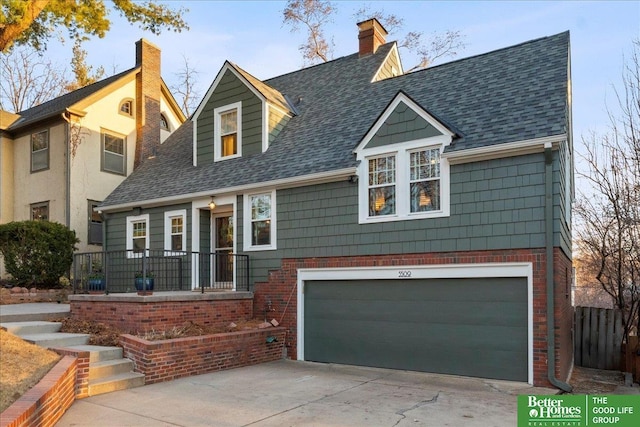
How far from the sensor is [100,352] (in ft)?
25.8

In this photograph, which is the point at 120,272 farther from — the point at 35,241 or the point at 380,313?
the point at 380,313

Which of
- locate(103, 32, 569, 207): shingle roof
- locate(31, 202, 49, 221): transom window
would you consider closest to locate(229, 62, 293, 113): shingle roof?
locate(103, 32, 569, 207): shingle roof

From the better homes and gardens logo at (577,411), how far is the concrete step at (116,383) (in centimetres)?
559

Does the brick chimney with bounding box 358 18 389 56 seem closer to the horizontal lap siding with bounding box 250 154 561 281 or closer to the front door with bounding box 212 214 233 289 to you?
the horizontal lap siding with bounding box 250 154 561 281

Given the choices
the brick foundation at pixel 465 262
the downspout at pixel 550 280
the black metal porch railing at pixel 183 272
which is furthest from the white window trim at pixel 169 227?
the downspout at pixel 550 280

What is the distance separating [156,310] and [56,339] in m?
1.68

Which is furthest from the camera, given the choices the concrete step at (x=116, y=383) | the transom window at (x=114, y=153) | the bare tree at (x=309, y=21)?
the bare tree at (x=309, y=21)

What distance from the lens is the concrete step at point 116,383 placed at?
282 inches

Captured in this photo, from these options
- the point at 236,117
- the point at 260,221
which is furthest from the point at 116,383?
the point at 236,117

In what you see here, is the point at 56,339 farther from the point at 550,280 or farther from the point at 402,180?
the point at 550,280

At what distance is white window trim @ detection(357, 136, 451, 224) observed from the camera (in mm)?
8922

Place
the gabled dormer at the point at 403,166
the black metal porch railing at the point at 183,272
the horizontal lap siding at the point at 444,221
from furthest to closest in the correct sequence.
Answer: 1. the black metal porch railing at the point at 183,272
2. the gabled dormer at the point at 403,166
3. the horizontal lap siding at the point at 444,221

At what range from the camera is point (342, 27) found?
23672 millimetres

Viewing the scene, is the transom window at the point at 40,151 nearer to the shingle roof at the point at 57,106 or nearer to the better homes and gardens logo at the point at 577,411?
the shingle roof at the point at 57,106
